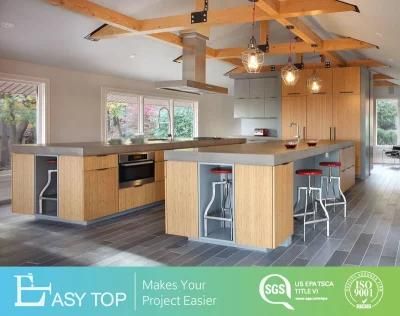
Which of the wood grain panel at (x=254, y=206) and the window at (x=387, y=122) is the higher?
the window at (x=387, y=122)

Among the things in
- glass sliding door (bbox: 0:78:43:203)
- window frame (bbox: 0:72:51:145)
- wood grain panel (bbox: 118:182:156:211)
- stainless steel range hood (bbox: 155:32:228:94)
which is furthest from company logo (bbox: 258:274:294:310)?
window frame (bbox: 0:72:51:145)

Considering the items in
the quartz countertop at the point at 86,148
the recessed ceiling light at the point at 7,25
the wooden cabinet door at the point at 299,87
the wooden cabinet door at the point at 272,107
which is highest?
the recessed ceiling light at the point at 7,25

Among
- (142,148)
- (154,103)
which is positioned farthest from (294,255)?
(154,103)

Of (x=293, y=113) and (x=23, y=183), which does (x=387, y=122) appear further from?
(x=23, y=183)

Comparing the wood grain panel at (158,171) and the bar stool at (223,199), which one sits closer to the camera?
the bar stool at (223,199)

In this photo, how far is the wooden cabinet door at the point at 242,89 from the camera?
10352mm

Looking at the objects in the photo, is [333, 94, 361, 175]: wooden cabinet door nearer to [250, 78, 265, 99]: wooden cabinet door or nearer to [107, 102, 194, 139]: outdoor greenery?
[250, 78, 265, 99]: wooden cabinet door

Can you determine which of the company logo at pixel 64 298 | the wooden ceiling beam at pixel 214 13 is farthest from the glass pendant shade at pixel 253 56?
the company logo at pixel 64 298

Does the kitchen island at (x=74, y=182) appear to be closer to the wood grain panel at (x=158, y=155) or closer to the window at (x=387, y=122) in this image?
the wood grain panel at (x=158, y=155)

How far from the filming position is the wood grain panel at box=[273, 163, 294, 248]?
3.80 m

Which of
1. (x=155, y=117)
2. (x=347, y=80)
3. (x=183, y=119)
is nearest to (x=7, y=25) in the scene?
(x=155, y=117)

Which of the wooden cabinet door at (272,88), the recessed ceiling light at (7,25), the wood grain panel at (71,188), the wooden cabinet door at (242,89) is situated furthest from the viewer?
the wooden cabinet door at (242,89)

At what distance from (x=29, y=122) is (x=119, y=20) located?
2.54m

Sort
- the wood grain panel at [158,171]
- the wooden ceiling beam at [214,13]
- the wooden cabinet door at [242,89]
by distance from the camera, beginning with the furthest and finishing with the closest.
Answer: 1. the wooden cabinet door at [242,89]
2. the wood grain panel at [158,171]
3. the wooden ceiling beam at [214,13]
